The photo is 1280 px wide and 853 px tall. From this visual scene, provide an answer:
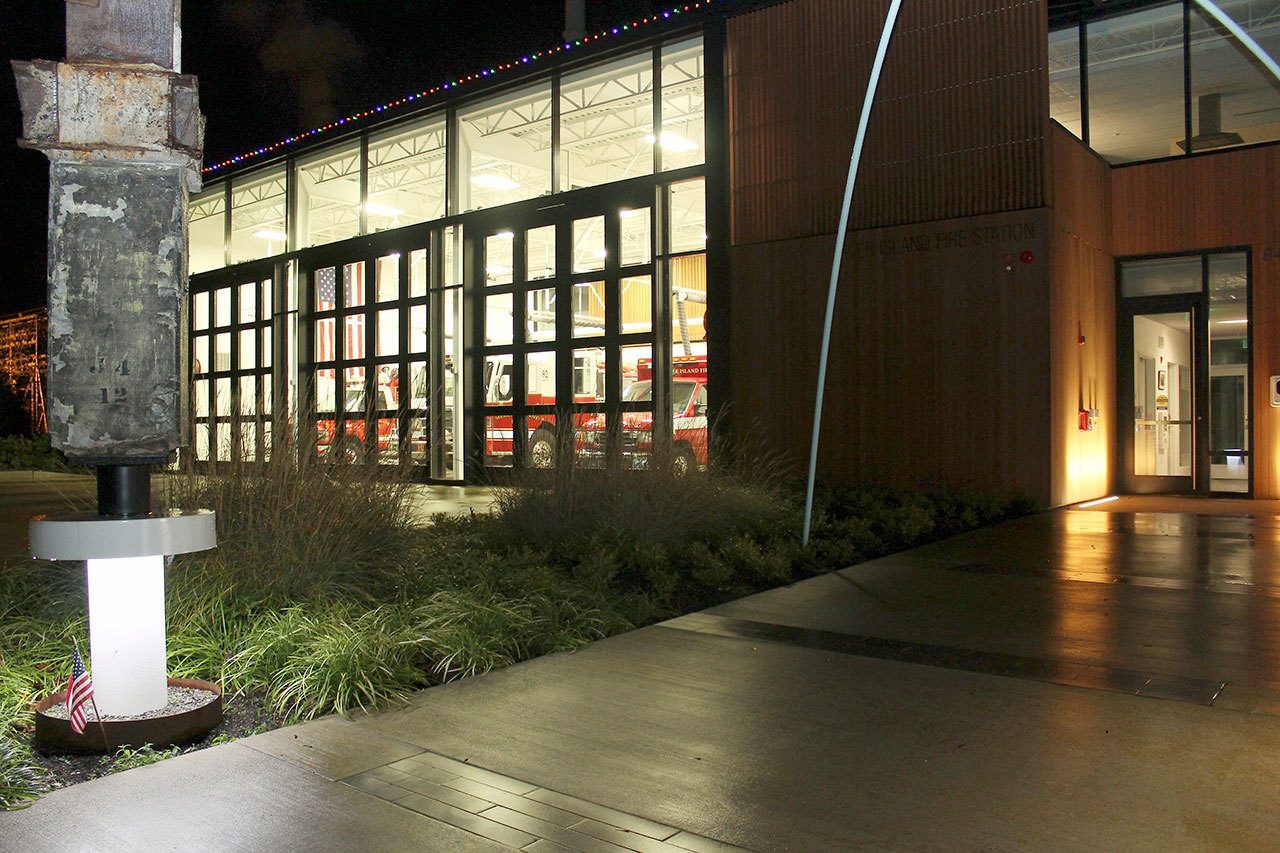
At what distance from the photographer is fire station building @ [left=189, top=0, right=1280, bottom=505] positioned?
13.3 meters

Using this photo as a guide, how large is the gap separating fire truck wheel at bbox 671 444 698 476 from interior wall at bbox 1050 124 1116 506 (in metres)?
5.02

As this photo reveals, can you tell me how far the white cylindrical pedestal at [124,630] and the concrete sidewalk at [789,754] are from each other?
44 cm

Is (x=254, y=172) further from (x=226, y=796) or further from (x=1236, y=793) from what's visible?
(x=1236, y=793)

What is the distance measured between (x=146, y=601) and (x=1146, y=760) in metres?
4.12

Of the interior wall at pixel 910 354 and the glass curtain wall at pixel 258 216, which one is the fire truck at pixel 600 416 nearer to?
the interior wall at pixel 910 354

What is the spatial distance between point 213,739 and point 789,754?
253 centimetres

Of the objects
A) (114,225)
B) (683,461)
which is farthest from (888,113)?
(114,225)

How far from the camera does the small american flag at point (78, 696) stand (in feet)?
13.6

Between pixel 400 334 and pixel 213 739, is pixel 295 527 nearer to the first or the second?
pixel 213 739

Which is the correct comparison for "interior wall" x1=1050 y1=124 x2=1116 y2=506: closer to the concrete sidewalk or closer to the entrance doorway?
the entrance doorway

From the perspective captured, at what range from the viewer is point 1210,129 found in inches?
569

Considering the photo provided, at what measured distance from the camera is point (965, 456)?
44.9 feet

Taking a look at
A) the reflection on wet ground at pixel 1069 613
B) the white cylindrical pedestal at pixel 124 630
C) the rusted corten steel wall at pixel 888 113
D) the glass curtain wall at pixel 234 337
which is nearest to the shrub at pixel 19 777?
the white cylindrical pedestal at pixel 124 630

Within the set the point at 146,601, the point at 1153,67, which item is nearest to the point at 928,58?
the point at 1153,67
